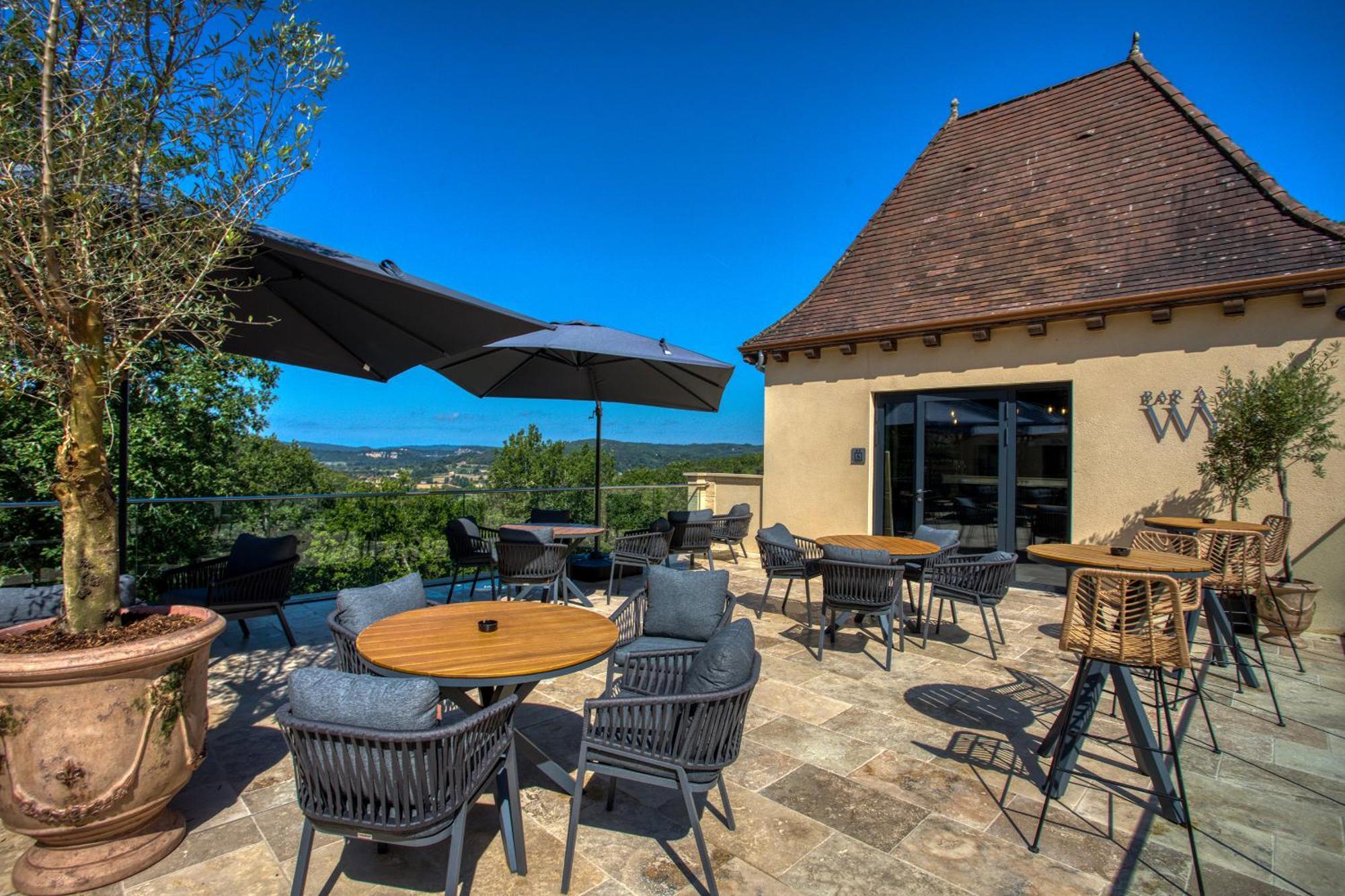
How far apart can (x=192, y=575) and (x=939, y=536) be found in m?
5.69

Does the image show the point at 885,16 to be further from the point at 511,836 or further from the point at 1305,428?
the point at 511,836

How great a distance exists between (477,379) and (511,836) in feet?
16.7

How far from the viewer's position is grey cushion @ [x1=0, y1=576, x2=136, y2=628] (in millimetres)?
3182

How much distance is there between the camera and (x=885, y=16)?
8688 millimetres

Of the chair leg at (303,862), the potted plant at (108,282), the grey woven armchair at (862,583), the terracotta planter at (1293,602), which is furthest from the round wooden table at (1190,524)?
the potted plant at (108,282)

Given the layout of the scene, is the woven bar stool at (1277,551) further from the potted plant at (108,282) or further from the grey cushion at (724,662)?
the potted plant at (108,282)

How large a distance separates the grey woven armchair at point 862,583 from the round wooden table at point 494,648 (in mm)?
1889

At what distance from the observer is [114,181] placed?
2166 millimetres

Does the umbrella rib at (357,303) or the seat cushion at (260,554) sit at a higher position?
the umbrella rib at (357,303)

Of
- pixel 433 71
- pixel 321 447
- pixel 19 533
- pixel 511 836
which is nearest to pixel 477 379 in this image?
pixel 433 71

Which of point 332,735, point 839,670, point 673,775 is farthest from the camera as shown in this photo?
point 839,670

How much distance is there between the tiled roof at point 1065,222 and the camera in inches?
241

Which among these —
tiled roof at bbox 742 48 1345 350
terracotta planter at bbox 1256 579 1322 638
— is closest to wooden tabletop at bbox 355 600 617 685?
terracotta planter at bbox 1256 579 1322 638

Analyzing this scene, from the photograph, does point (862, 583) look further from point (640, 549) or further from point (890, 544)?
point (640, 549)
